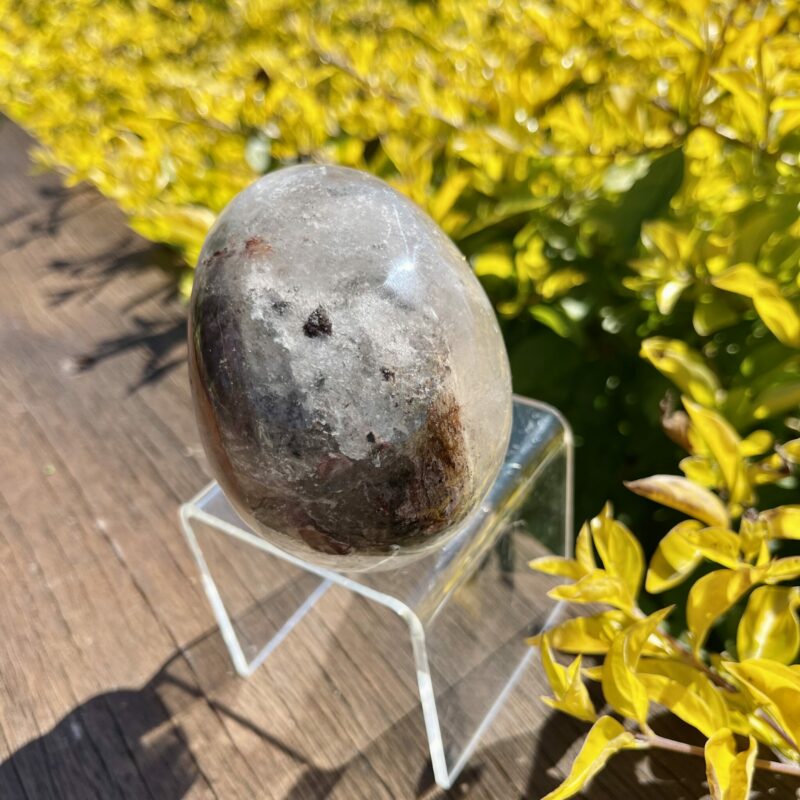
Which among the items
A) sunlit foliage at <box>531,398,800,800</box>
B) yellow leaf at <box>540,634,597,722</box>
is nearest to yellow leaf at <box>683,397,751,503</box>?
sunlit foliage at <box>531,398,800,800</box>

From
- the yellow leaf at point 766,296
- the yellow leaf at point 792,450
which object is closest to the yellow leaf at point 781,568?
the yellow leaf at point 792,450

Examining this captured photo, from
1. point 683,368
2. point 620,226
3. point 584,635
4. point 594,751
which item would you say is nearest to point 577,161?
point 620,226

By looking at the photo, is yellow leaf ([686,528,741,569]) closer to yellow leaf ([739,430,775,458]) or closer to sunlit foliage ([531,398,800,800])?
sunlit foliage ([531,398,800,800])

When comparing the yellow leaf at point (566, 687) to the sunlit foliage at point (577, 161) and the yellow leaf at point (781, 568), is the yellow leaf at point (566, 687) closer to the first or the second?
the yellow leaf at point (781, 568)

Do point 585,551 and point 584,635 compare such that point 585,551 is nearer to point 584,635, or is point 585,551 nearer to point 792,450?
point 584,635

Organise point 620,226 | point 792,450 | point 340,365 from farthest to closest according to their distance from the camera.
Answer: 1. point 620,226
2. point 792,450
3. point 340,365

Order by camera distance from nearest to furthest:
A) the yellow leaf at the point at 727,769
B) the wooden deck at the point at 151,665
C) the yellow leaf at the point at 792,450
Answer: the yellow leaf at the point at 727,769 < the yellow leaf at the point at 792,450 < the wooden deck at the point at 151,665
